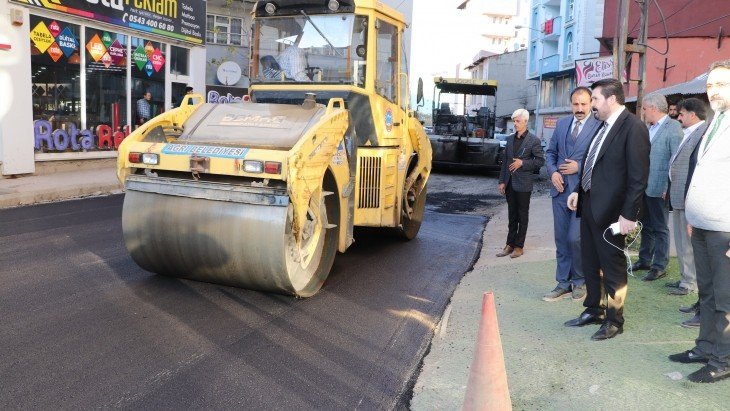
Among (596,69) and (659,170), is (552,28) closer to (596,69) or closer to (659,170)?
(596,69)

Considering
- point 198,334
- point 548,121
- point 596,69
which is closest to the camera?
point 198,334

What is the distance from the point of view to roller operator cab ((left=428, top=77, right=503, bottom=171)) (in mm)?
19967

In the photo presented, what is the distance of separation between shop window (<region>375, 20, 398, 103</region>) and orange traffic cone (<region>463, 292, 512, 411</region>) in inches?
173

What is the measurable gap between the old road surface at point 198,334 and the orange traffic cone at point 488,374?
0.66m

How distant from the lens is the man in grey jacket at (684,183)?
572 cm

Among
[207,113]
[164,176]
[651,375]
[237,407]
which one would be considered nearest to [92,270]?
[164,176]

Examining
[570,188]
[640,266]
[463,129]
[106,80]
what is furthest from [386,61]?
[463,129]

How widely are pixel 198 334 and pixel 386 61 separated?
4133mm

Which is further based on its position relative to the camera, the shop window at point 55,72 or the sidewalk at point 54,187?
the shop window at point 55,72

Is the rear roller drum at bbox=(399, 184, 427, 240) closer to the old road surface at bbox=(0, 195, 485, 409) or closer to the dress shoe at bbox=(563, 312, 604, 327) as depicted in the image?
the old road surface at bbox=(0, 195, 485, 409)

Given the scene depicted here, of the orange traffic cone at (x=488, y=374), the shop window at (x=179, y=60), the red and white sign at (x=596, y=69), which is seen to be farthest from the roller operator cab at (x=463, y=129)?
the orange traffic cone at (x=488, y=374)

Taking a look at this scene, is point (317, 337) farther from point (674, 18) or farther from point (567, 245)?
point (674, 18)

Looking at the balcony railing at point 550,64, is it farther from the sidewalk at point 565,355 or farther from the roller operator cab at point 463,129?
the sidewalk at point 565,355

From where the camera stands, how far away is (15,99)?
13242mm
